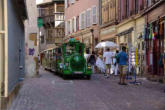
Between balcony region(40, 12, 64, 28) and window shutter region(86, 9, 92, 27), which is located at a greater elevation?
balcony region(40, 12, 64, 28)

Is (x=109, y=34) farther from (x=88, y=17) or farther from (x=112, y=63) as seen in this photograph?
(x=112, y=63)

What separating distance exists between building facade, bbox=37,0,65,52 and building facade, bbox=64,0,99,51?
1307 cm

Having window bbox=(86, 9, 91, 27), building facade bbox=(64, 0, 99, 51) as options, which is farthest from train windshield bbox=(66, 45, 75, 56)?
window bbox=(86, 9, 91, 27)

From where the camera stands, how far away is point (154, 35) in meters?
20.5

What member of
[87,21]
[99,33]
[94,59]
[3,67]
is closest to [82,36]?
[87,21]

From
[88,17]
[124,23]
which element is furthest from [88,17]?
[124,23]

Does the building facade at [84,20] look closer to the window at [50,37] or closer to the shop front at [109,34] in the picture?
the shop front at [109,34]

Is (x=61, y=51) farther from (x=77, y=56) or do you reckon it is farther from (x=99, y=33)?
(x=99, y=33)

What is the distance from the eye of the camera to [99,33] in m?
37.7

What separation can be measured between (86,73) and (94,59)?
7099mm

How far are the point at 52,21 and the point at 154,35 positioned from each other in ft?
146

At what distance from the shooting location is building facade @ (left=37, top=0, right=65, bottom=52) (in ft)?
206

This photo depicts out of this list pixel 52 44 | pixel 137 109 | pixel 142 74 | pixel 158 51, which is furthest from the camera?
pixel 52 44

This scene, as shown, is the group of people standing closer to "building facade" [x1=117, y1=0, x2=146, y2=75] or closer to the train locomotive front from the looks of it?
"building facade" [x1=117, y1=0, x2=146, y2=75]
